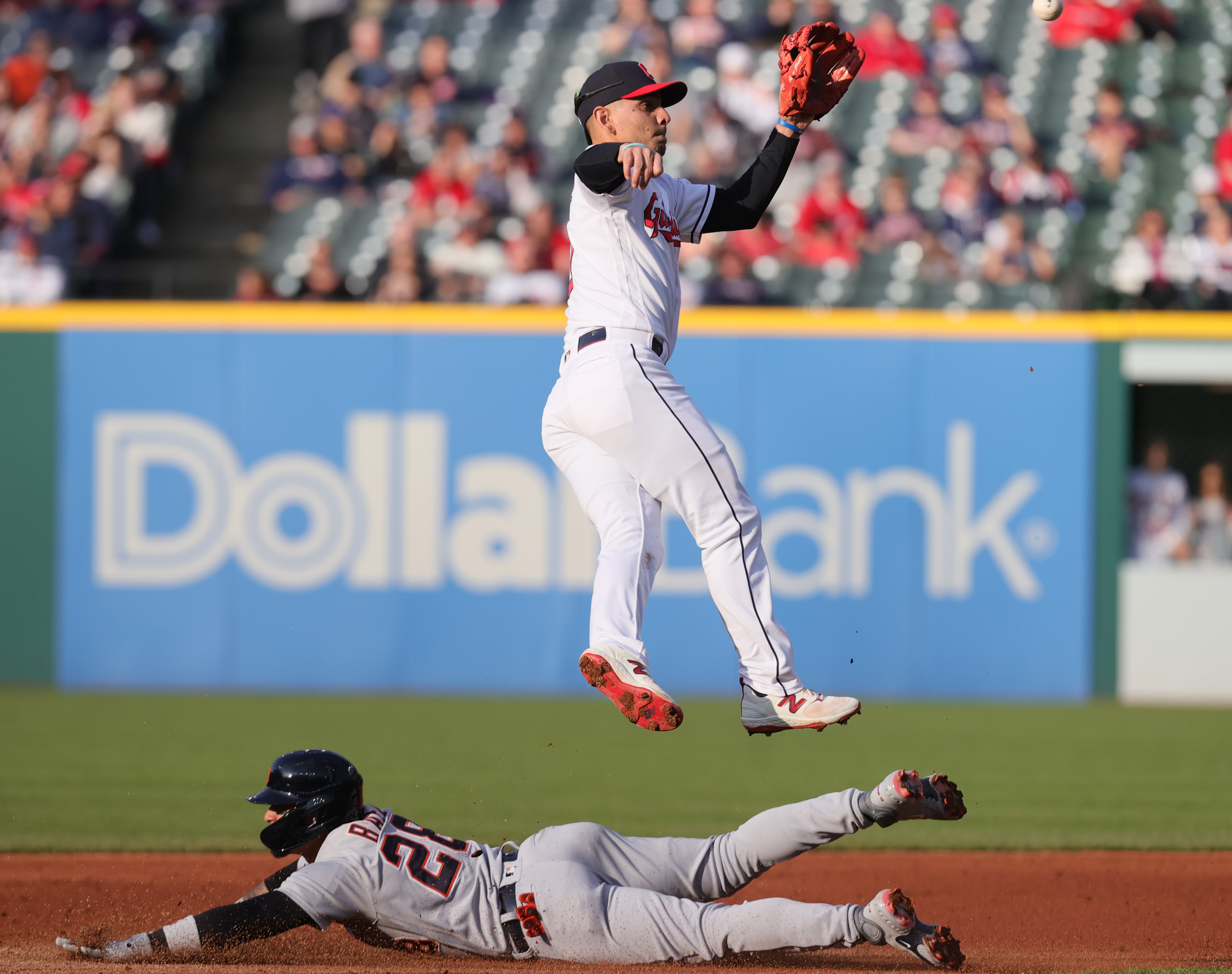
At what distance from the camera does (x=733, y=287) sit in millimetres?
11969

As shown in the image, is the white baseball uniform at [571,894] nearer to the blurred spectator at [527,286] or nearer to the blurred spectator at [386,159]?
the blurred spectator at [527,286]

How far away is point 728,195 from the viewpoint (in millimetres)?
4547

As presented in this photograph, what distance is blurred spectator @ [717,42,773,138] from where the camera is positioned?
533 inches

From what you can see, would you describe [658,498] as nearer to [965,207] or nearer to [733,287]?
[733,287]

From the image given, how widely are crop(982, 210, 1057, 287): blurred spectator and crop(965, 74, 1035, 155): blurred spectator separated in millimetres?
1013

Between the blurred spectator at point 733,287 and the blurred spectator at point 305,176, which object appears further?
the blurred spectator at point 305,176

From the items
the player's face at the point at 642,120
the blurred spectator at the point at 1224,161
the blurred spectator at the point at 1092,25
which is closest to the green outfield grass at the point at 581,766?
the player's face at the point at 642,120

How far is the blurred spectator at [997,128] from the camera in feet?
43.8

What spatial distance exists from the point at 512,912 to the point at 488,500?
757cm

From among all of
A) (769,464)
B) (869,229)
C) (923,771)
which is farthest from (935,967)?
(869,229)

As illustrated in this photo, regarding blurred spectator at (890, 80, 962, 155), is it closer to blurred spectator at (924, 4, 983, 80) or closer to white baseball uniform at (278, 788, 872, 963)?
blurred spectator at (924, 4, 983, 80)

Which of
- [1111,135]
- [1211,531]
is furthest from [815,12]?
[1211,531]

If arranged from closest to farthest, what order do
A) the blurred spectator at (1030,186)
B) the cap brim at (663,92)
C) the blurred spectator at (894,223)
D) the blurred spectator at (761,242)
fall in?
the cap brim at (663,92) < the blurred spectator at (761,242) < the blurred spectator at (894,223) < the blurred spectator at (1030,186)

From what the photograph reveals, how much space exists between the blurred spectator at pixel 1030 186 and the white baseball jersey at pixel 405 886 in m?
9.94
